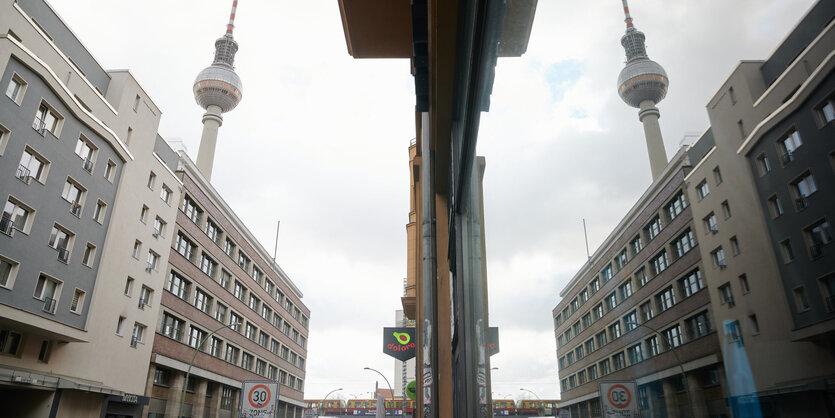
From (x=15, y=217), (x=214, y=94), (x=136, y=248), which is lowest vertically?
(x=15, y=217)

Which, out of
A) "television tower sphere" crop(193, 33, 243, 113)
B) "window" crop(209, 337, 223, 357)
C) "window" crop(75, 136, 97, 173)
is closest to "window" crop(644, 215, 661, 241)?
"window" crop(75, 136, 97, 173)

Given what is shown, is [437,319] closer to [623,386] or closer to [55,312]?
[623,386]

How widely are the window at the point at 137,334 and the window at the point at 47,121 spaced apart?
12.7m

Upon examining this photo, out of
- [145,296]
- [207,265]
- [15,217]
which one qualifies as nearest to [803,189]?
[15,217]

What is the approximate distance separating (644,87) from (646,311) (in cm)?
52

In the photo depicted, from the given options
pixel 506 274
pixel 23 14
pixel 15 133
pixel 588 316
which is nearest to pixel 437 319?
pixel 506 274

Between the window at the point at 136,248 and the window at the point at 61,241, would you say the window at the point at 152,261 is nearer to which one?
the window at the point at 136,248

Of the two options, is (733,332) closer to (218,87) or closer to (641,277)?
(641,277)

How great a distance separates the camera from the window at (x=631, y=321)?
4.25ft

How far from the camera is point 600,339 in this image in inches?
62.4

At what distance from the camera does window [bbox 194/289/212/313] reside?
41.1 metres

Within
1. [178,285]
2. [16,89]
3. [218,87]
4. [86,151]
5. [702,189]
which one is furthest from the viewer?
[218,87]

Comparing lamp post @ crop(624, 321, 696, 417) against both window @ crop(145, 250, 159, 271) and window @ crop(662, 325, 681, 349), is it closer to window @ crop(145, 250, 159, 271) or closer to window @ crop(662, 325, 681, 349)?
window @ crop(662, 325, 681, 349)

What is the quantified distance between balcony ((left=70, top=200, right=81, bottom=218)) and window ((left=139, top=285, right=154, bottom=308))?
7840mm
